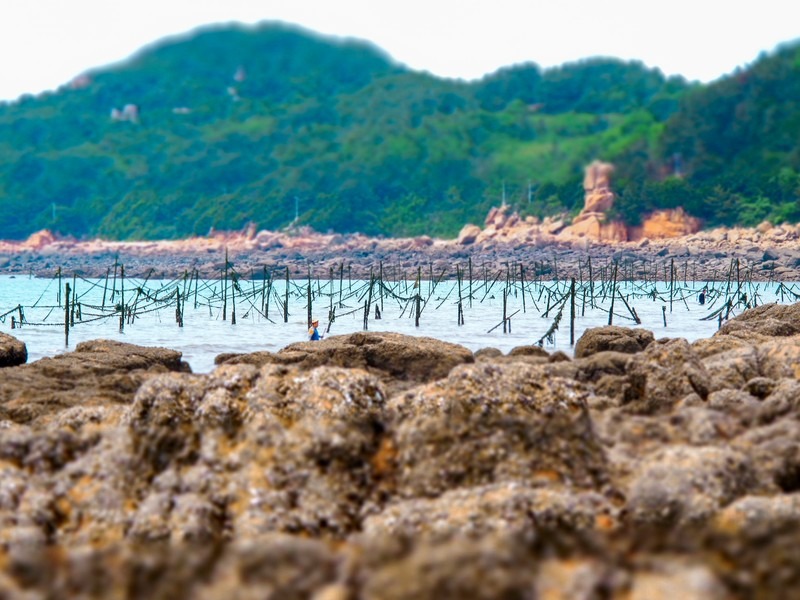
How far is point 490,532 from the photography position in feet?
15.9


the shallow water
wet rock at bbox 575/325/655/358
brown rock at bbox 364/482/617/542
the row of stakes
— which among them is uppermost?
brown rock at bbox 364/482/617/542

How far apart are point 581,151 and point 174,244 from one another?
58617 millimetres

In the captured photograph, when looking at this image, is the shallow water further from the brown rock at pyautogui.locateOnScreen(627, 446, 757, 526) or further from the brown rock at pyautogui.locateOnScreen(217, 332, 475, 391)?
the brown rock at pyautogui.locateOnScreen(627, 446, 757, 526)

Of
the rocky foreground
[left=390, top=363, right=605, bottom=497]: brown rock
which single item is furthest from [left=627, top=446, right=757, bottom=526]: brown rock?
[left=390, top=363, right=605, bottom=497]: brown rock

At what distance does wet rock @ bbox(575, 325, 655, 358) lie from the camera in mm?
19688

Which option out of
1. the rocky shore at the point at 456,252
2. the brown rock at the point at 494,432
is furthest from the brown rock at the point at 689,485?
the rocky shore at the point at 456,252

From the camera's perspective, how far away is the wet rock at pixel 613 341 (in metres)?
19.7

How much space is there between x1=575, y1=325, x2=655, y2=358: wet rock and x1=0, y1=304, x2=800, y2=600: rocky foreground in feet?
42.6

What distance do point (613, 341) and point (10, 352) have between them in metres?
10.9

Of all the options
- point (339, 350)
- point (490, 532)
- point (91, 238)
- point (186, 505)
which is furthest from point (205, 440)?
point (91, 238)

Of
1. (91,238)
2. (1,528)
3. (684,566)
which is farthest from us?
(91,238)

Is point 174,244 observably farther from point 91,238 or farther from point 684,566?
point 684,566

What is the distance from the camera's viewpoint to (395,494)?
552cm

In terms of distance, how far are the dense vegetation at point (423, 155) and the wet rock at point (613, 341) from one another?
91.9 metres
